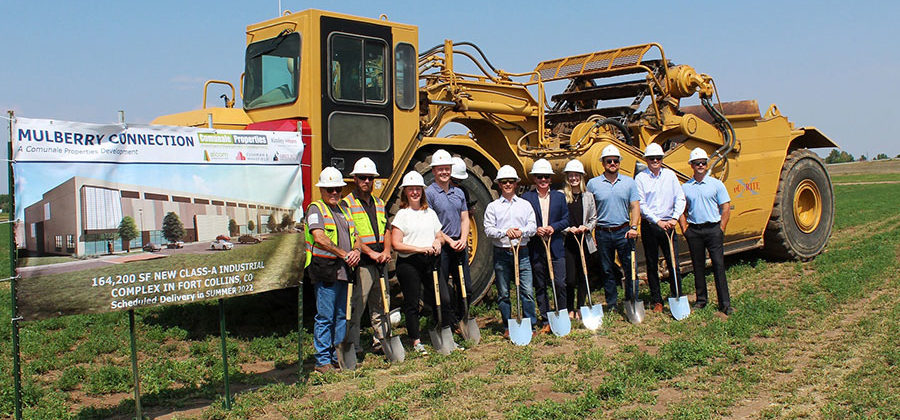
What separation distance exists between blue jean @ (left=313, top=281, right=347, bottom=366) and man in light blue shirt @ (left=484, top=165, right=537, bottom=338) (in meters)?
1.85

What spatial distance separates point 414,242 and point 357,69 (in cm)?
220

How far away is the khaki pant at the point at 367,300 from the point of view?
7305 millimetres

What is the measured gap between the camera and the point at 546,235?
823cm

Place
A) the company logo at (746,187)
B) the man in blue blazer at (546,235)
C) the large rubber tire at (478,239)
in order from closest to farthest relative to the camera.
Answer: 1. the man in blue blazer at (546,235)
2. the large rubber tire at (478,239)
3. the company logo at (746,187)

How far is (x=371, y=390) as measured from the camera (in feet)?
20.9

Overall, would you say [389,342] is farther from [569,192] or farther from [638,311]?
[638,311]

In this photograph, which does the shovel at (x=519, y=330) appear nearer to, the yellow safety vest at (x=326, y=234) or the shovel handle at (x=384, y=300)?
the shovel handle at (x=384, y=300)

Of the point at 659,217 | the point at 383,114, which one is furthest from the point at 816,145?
the point at 383,114

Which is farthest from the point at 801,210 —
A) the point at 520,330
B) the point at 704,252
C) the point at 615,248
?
the point at 520,330

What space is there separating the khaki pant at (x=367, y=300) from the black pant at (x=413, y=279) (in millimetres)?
224

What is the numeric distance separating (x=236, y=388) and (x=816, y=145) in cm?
1129

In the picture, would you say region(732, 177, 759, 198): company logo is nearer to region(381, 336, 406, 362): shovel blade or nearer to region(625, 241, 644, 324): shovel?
region(625, 241, 644, 324): shovel

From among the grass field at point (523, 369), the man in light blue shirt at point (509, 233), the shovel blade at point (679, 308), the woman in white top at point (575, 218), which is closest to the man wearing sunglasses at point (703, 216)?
the shovel blade at point (679, 308)

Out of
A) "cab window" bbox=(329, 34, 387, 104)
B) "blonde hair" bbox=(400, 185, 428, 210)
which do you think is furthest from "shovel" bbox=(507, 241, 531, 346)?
"cab window" bbox=(329, 34, 387, 104)
